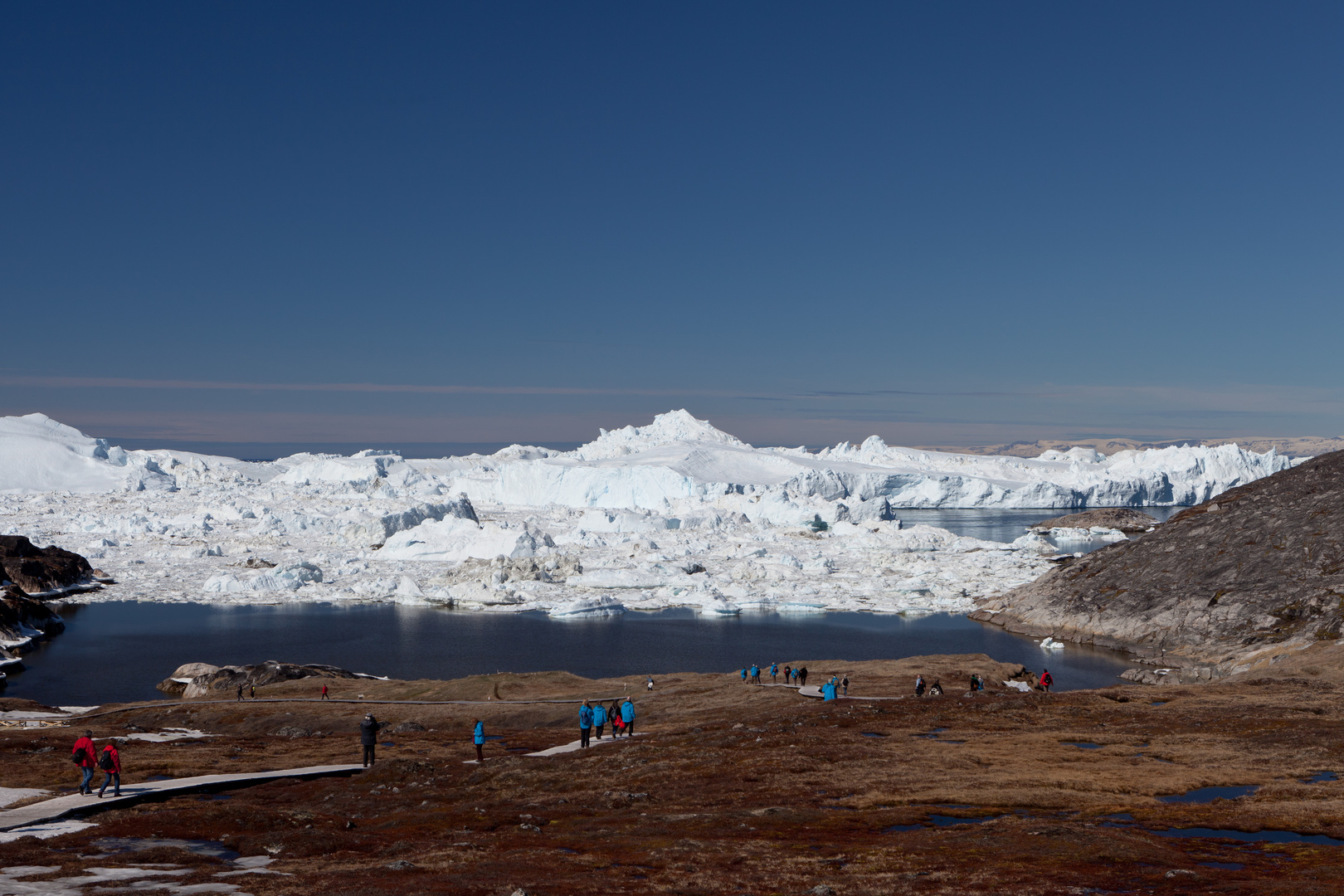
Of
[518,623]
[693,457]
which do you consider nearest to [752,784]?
[518,623]

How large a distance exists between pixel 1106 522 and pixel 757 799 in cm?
14449

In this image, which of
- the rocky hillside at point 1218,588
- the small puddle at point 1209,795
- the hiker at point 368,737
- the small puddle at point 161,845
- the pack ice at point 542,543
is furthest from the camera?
the pack ice at point 542,543

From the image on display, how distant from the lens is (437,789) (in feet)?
76.9

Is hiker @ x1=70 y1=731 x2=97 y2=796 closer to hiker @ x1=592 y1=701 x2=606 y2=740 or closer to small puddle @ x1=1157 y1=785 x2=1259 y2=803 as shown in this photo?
hiker @ x1=592 y1=701 x2=606 y2=740

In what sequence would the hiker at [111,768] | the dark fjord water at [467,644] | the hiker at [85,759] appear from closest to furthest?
the hiker at [111,768]
the hiker at [85,759]
the dark fjord water at [467,644]

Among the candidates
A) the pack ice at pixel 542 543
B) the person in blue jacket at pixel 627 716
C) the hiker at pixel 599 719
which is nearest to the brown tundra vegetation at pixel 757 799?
the person in blue jacket at pixel 627 716

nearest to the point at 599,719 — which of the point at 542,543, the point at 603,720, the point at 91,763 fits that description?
the point at 603,720

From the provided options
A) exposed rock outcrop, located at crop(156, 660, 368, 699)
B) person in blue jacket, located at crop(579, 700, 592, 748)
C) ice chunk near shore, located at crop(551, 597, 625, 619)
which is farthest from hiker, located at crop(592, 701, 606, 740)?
ice chunk near shore, located at crop(551, 597, 625, 619)

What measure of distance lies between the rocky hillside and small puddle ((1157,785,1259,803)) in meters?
32.1

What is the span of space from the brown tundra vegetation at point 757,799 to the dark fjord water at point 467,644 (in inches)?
663

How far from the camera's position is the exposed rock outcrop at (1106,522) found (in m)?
148

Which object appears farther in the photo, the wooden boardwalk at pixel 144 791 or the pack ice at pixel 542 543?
the pack ice at pixel 542 543

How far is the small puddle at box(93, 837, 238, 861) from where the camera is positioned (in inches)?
651

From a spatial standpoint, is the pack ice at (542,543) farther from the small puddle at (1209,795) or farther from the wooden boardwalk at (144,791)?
the small puddle at (1209,795)
